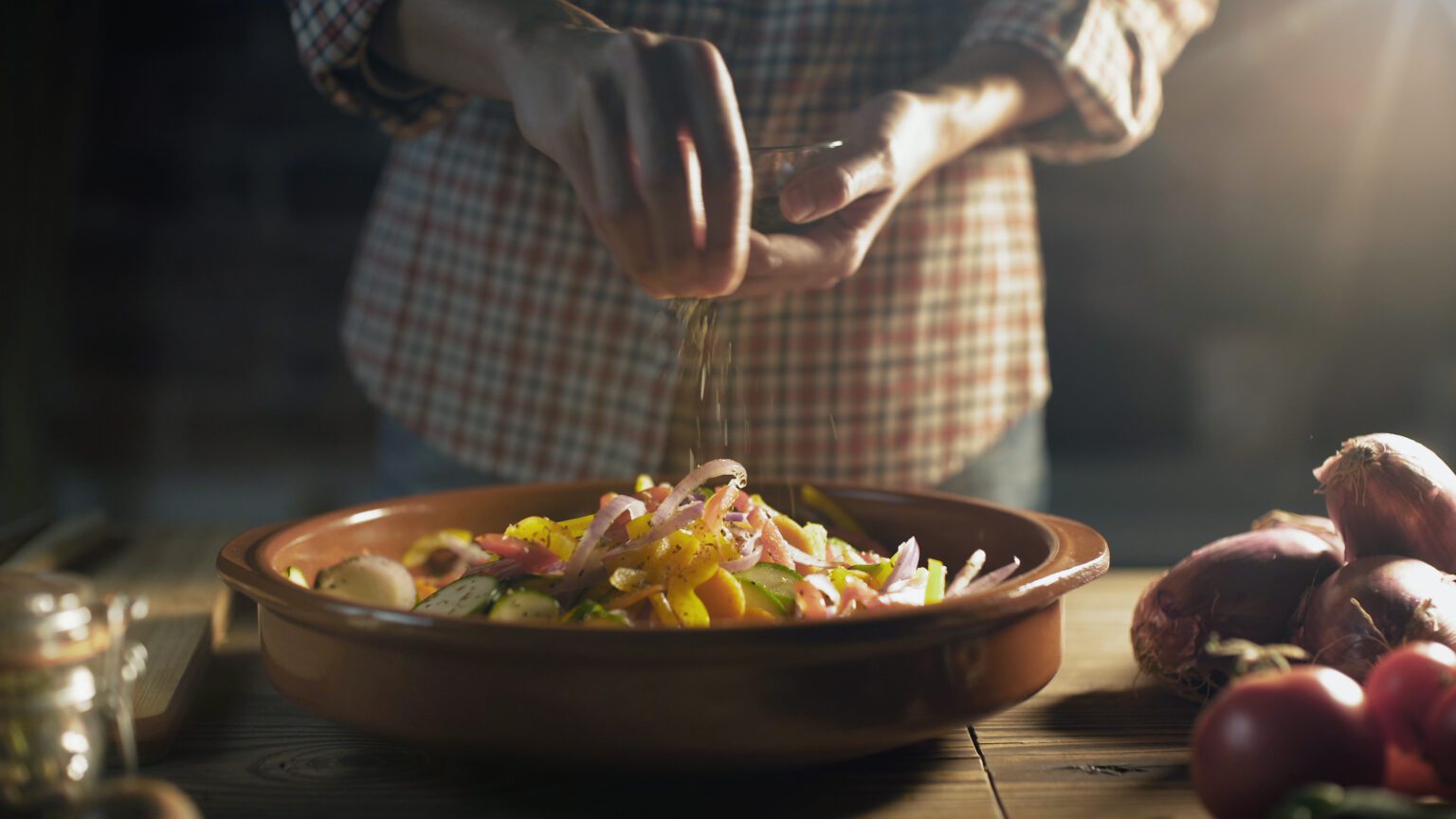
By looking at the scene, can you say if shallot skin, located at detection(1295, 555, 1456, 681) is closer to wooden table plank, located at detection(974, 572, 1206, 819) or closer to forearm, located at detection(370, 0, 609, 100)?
wooden table plank, located at detection(974, 572, 1206, 819)

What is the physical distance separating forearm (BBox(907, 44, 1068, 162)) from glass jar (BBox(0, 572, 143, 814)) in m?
1.02

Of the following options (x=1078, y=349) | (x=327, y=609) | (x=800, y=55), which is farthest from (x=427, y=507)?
(x=1078, y=349)

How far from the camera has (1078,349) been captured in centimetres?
369

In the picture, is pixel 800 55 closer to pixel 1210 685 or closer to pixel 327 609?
pixel 1210 685

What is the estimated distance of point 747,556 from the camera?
933mm

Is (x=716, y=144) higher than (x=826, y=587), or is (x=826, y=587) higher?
(x=716, y=144)

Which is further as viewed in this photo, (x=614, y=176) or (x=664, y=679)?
(x=614, y=176)

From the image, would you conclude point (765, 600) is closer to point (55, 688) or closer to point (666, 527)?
point (666, 527)

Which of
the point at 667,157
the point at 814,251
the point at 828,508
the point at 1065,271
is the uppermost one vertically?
the point at 667,157

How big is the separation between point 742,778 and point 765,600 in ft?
0.44

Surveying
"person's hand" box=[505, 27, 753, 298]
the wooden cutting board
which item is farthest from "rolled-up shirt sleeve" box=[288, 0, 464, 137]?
the wooden cutting board

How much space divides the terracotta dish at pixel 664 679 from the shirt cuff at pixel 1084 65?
2.95 feet

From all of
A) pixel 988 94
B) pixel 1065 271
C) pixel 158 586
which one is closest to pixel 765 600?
pixel 158 586

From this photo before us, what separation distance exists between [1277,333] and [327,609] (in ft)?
11.9
